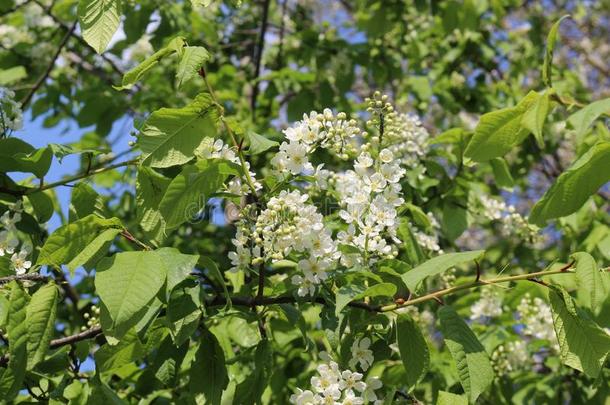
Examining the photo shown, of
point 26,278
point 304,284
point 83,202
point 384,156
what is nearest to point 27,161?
→ point 83,202

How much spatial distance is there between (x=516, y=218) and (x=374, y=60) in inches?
57.1

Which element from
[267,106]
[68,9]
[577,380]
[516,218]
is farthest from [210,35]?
[577,380]

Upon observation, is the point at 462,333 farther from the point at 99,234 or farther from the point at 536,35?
the point at 536,35

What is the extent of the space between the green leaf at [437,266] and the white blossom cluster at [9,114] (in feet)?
3.84

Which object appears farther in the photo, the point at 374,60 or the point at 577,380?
the point at 374,60

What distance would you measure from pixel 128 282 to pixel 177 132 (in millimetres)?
350

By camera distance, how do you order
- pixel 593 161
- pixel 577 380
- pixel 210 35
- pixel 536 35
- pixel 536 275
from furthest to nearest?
pixel 536 35, pixel 210 35, pixel 577 380, pixel 593 161, pixel 536 275

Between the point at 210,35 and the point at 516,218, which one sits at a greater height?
the point at 210,35

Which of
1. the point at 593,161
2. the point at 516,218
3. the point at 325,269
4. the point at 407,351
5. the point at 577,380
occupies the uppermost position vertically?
the point at 593,161

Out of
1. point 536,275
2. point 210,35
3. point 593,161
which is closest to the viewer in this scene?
point 536,275

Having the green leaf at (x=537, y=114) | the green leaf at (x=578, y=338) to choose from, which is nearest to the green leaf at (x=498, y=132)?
the green leaf at (x=537, y=114)

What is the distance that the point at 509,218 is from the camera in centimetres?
302

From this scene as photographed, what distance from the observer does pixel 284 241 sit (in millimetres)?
1577

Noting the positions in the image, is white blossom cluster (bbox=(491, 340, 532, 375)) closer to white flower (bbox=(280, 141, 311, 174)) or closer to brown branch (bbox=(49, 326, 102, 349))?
white flower (bbox=(280, 141, 311, 174))
